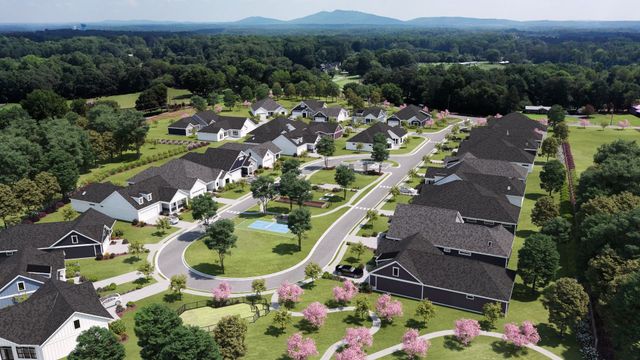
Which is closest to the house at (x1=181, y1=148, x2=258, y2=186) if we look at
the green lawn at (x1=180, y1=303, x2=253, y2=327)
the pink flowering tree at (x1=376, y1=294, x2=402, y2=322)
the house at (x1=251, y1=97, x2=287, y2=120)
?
the green lawn at (x1=180, y1=303, x2=253, y2=327)

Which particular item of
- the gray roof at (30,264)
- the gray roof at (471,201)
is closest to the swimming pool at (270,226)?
the gray roof at (471,201)

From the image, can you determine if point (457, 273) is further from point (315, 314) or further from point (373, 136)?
point (373, 136)

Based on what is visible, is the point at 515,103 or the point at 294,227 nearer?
the point at 294,227

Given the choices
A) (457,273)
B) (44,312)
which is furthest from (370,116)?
(44,312)

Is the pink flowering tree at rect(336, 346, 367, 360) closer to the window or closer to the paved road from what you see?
the paved road

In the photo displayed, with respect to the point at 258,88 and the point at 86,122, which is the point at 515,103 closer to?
the point at 258,88

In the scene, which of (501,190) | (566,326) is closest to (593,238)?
(566,326)
